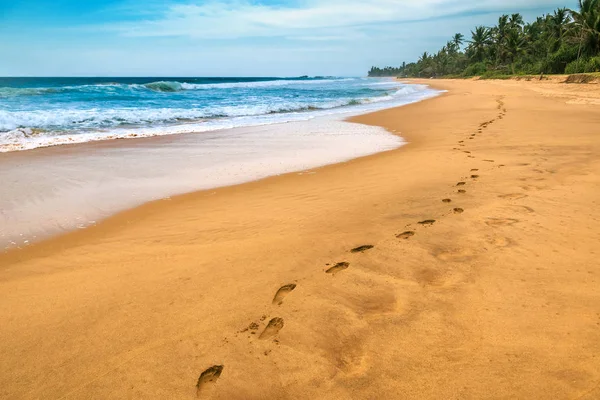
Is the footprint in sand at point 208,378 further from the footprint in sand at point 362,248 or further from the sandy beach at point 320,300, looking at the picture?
the footprint in sand at point 362,248

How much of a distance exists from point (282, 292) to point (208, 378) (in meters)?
0.87

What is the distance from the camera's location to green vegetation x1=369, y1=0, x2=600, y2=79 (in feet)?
118

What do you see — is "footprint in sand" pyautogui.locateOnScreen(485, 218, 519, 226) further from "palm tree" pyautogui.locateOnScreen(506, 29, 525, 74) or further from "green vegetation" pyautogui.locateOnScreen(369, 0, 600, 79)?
"palm tree" pyautogui.locateOnScreen(506, 29, 525, 74)

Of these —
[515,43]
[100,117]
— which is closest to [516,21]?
[515,43]

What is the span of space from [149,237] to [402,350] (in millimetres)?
2876

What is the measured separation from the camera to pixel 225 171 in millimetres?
Result: 6633

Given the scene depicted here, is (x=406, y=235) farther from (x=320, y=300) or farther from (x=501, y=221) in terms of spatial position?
(x=320, y=300)

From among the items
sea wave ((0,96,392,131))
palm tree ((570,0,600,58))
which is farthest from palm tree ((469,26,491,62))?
sea wave ((0,96,392,131))

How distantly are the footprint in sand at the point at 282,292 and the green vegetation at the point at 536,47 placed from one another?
41281 mm

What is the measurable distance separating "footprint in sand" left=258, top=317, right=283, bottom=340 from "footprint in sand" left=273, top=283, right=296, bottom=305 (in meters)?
0.20

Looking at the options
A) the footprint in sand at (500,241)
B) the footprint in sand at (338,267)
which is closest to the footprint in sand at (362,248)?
the footprint in sand at (338,267)

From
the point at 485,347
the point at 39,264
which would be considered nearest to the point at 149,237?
the point at 39,264

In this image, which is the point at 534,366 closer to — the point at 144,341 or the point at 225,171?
the point at 144,341

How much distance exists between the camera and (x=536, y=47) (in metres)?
51.3
